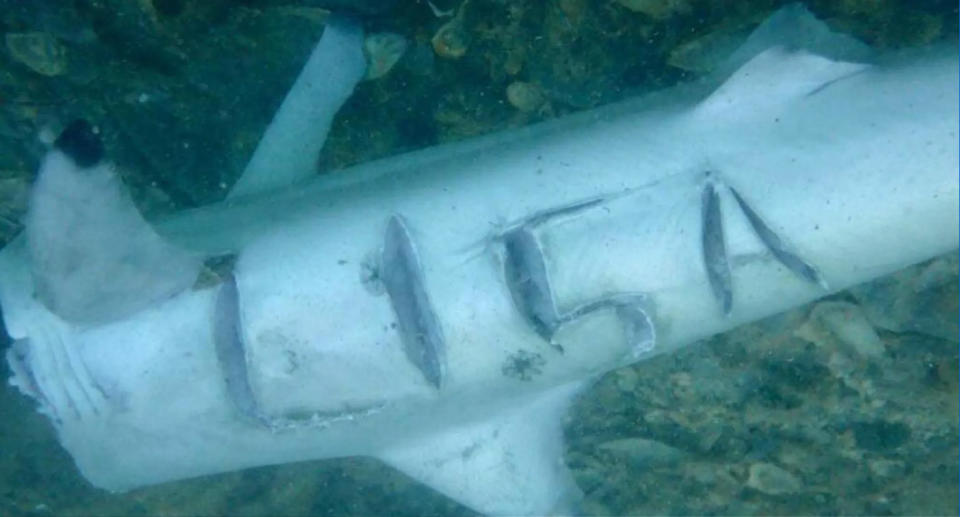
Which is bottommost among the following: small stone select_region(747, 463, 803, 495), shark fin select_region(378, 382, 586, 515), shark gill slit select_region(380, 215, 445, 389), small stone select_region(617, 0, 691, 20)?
shark fin select_region(378, 382, 586, 515)

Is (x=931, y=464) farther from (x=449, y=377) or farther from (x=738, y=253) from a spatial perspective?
(x=449, y=377)

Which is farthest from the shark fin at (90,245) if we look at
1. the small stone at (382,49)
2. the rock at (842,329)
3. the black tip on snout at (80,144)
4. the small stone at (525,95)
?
the rock at (842,329)

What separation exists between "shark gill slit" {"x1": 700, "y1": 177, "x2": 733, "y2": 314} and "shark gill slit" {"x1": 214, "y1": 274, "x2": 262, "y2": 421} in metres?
1.99

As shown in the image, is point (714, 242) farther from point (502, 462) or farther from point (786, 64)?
point (502, 462)

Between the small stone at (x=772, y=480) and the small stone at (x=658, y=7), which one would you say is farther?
the small stone at (x=772, y=480)

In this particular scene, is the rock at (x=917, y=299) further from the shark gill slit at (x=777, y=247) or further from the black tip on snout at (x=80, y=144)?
the black tip on snout at (x=80, y=144)

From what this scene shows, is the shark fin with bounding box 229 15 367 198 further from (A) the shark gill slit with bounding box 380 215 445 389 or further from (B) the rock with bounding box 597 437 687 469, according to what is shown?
(B) the rock with bounding box 597 437 687 469

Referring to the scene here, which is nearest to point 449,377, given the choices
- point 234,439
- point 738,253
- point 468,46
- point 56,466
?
point 234,439

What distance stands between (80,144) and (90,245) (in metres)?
0.47

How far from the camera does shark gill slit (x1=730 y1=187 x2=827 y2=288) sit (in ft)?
10.4

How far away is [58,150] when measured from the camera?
299cm

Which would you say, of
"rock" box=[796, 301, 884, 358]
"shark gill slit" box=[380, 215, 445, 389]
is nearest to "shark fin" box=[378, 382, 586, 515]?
"shark gill slit" box=[380, 215, 445, 389]

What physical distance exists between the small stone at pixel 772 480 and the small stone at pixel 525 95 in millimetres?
2080

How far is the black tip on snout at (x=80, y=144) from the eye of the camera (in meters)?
3.00
